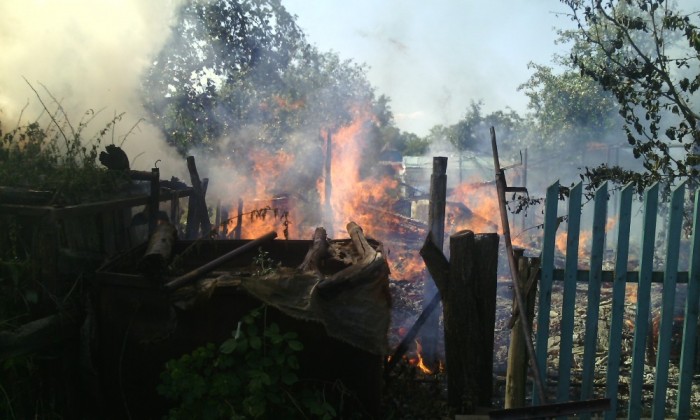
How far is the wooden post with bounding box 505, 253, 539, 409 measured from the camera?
427 centimetres

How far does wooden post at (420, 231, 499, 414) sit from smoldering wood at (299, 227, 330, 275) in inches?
37.3

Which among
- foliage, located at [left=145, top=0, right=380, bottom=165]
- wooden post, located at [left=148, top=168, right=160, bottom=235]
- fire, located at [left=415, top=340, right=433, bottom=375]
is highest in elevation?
foliage, located at [left=145, top=0, right=380, bottom=165]

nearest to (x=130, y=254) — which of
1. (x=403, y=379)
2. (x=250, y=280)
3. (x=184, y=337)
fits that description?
(x=184, y=337)

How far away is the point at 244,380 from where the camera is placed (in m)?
3.78

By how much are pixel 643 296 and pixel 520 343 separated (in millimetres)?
1032

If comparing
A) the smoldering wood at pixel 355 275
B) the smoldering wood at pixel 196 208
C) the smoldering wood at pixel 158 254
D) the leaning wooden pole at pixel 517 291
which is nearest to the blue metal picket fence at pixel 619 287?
the leaning wooden pole at pixel 517 291

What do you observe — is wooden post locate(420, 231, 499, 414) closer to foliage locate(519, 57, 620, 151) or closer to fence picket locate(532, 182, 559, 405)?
fence picket locate(532, 182, 559, 405)

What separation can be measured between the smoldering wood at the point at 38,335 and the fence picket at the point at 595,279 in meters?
4.11

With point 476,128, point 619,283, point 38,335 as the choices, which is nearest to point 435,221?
point 619,283

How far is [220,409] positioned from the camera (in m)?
Answer: 3.73

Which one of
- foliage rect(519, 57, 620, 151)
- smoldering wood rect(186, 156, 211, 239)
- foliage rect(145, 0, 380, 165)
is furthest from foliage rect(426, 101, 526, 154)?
smoldering wood rect(186, 156, 211, 239)

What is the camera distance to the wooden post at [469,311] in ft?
14.7

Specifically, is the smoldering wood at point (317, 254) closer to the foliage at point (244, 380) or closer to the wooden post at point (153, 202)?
the foliage at point (244, 380)

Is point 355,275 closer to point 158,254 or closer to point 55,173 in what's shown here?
point 158,254
